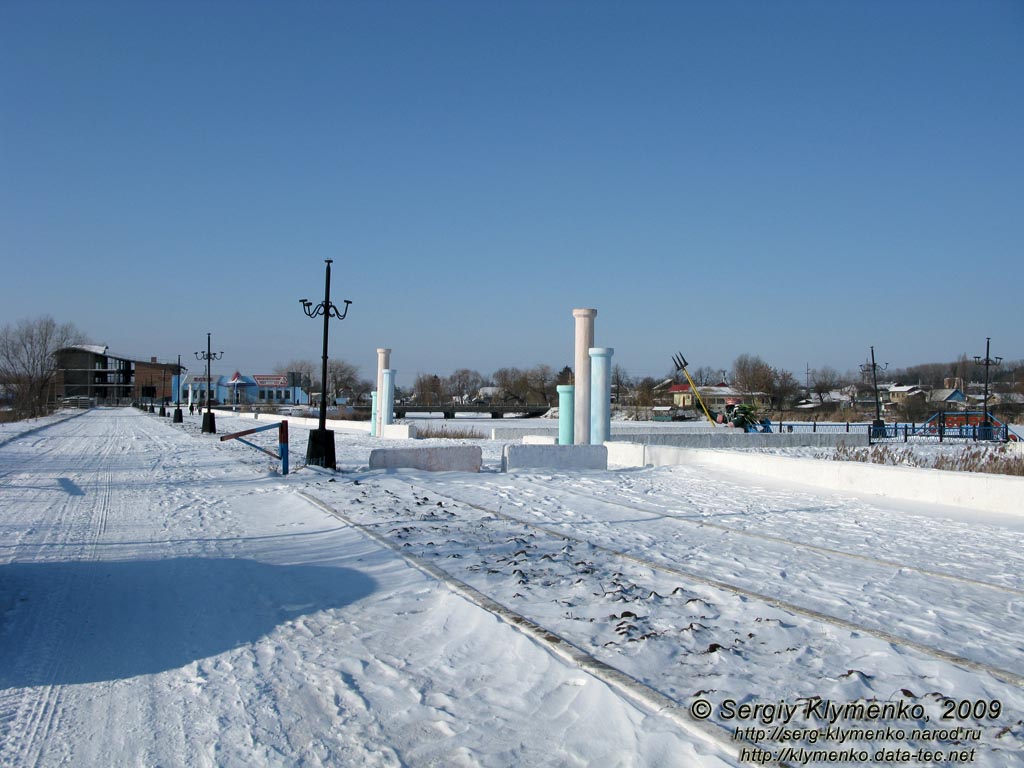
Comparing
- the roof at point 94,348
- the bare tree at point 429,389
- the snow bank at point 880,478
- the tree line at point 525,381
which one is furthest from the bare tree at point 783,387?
the roof at point 94,348

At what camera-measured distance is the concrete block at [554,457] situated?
18453 millimetres

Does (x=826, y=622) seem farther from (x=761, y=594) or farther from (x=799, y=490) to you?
(x=799, y=490)

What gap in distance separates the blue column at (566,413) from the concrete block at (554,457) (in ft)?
18.4

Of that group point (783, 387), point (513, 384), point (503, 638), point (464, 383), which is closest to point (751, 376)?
point (783, 387)

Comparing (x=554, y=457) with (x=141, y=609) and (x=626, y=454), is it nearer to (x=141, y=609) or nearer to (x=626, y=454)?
(x=626, y=454)

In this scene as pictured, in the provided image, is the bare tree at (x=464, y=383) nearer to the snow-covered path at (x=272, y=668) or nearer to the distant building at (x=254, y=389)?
the distant building at (x=254, y=389)

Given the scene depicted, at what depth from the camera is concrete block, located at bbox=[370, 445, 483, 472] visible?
56.1 ft

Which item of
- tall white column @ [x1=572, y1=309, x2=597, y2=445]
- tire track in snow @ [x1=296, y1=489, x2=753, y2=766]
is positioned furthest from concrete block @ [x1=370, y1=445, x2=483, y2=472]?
tire track in snow @ [x1=296, y1=489, x2=753, y2=766]

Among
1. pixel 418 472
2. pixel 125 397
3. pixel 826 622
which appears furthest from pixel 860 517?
Answer: pixel 125 397

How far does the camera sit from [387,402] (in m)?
35.9

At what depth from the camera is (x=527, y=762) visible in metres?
3.70

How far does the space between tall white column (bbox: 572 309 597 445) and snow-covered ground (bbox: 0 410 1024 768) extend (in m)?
11.6

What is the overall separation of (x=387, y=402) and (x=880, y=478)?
25024 mm

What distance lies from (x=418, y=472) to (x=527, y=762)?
13191mm
